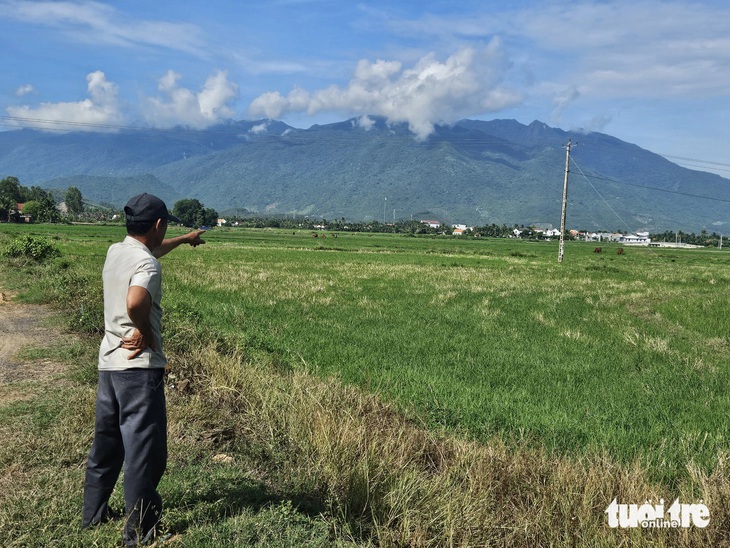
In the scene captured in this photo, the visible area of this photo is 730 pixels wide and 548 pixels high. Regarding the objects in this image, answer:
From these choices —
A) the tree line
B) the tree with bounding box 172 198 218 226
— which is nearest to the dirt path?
the tree line

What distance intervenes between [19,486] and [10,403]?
2081 mm

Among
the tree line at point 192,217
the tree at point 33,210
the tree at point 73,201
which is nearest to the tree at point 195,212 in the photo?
the tree line at point 192,217

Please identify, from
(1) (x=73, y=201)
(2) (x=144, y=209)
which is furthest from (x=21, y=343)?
(1) (x=73, y=201)

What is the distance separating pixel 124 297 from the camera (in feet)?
10.6

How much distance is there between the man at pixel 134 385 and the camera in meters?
3.22

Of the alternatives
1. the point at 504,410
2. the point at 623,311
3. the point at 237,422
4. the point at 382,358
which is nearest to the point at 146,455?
the point at 237,422

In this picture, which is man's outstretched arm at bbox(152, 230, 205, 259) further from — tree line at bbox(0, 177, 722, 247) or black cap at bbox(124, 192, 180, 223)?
tree line at bbox(0, 177, 722, 247)

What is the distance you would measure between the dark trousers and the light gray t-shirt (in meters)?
0.08

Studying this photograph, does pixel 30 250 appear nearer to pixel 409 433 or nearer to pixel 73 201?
pixel 409 433

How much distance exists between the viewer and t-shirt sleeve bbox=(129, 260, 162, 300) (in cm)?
313

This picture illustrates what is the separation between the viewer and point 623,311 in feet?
48.3

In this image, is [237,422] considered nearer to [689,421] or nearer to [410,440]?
[410,440]

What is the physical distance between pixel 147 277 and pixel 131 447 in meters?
1.07

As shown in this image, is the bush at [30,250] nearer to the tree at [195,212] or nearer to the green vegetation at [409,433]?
the green vegetation at [409,433]
